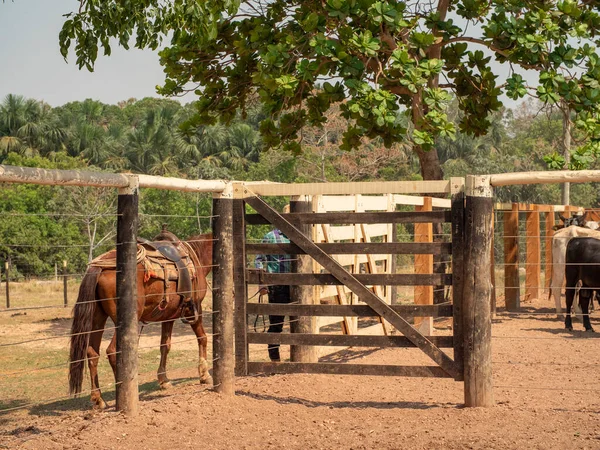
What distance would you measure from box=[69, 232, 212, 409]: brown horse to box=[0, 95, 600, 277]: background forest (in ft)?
49.8

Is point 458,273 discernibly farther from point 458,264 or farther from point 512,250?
point 512,250

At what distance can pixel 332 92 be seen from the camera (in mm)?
13812

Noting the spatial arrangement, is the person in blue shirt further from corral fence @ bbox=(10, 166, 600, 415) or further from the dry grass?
the dry grass

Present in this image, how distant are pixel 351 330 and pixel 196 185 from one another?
417 centimetres

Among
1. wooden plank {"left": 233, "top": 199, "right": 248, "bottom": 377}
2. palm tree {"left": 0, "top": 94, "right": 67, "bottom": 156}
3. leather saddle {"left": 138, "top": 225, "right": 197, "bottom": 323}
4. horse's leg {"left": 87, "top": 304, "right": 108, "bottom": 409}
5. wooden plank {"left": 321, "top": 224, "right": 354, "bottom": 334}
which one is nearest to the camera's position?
horse's leg {"left": 87, "top": 304, "right": 108, "bottom": 409}

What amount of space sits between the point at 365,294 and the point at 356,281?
0.46 feet

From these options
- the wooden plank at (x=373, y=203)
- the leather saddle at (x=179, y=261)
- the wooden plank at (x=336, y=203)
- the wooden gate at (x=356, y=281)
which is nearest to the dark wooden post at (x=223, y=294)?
the wooden gate at (x=356, y=281)

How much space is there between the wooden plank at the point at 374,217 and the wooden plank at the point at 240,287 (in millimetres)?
246

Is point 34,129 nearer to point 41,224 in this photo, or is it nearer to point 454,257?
point 41,224

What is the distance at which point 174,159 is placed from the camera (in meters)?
46.7

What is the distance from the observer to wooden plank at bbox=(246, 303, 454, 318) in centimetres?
715

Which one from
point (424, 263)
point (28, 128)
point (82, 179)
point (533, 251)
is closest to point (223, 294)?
point (82, 179)

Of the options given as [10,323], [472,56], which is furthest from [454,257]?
[10,323]

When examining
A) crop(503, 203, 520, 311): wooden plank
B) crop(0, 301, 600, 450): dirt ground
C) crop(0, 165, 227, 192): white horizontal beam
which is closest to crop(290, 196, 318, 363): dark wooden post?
crop(0, 301, 600, 450): dirt ground
